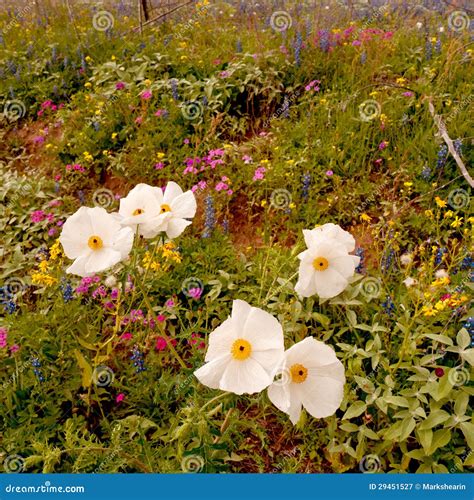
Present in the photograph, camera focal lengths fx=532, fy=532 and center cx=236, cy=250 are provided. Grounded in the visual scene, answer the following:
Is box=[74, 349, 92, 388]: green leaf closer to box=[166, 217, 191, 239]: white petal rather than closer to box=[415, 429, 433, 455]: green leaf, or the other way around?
box=[166, 217, 191, 239]: white petal

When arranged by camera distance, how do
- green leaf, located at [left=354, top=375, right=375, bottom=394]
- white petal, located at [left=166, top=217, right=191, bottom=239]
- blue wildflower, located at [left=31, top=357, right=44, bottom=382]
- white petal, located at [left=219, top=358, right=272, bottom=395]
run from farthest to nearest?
blue wildflower, located at [left=31, top=357, right=44, bottom=382] < green leaf, located at [left=354, top=375, right=375, bottom=394] < white petal, located at [left=166, top=217, right=191, bottom=239] < white petal, located at [left=219, top=358, right=272, bottom=395]

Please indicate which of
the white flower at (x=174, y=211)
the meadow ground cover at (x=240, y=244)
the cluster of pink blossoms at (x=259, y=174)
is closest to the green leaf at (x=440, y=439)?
the meadow ground cover at (x=240, y=244)

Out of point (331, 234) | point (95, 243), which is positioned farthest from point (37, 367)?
point (331, 234)

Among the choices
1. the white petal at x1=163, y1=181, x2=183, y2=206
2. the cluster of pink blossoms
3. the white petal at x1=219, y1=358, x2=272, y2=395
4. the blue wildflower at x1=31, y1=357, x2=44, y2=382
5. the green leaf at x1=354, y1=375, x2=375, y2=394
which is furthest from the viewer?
the cluster of pink blossoms

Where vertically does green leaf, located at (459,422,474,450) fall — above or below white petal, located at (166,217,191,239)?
below

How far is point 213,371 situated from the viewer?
1365 millimetres

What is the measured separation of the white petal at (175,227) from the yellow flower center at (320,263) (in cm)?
43

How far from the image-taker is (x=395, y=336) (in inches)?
85.7

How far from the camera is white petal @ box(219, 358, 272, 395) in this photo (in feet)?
4.33

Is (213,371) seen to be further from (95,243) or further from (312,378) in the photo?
(95,243)

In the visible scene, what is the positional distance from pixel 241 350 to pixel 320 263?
0.45 metres

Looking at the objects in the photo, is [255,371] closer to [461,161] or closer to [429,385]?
[429,385]

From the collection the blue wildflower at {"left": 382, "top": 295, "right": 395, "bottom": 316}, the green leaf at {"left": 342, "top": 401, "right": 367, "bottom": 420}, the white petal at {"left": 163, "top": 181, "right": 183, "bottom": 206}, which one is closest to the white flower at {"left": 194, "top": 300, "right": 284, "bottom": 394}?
the white petal at {"left": 163, "top": 181, "right": 183, "bottom": 206}

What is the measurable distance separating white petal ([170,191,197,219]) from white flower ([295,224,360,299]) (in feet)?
1.24
